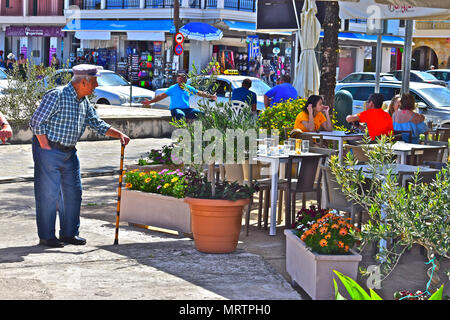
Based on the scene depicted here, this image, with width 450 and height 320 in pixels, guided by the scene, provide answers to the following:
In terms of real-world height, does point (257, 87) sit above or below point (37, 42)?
below

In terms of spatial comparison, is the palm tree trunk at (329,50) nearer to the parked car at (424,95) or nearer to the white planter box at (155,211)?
the parked car at (424,95)

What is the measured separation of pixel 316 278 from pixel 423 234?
1.06 metres

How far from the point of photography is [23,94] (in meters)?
16.4

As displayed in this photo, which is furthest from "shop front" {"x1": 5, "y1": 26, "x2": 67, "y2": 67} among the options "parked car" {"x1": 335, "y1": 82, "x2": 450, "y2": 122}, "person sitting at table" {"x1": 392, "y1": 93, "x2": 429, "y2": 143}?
"person sitting at table" {"x1": 392, "y1": 93, "x2": 429, "y2": 143}

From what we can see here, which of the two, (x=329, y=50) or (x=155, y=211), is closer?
(x=155, y=211)

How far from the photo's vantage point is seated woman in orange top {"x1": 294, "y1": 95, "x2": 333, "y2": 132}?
11.4 meters

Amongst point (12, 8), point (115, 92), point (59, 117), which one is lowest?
point (115, 92)

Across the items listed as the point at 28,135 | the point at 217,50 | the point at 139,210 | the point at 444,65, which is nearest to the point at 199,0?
the point at 217,50

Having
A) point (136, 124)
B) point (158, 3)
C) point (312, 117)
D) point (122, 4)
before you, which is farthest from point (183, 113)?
point (122, 4)

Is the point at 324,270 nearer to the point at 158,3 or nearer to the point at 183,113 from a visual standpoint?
the point at 183,113

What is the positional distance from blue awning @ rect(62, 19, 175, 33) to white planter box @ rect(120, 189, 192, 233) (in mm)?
30403

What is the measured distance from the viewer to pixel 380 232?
16.5 feet

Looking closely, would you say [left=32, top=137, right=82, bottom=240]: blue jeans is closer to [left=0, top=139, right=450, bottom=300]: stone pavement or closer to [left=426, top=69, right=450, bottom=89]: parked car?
[left=0, top=139, right=450, bottom=300]: stone pavement

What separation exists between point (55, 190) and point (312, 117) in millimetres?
4673
